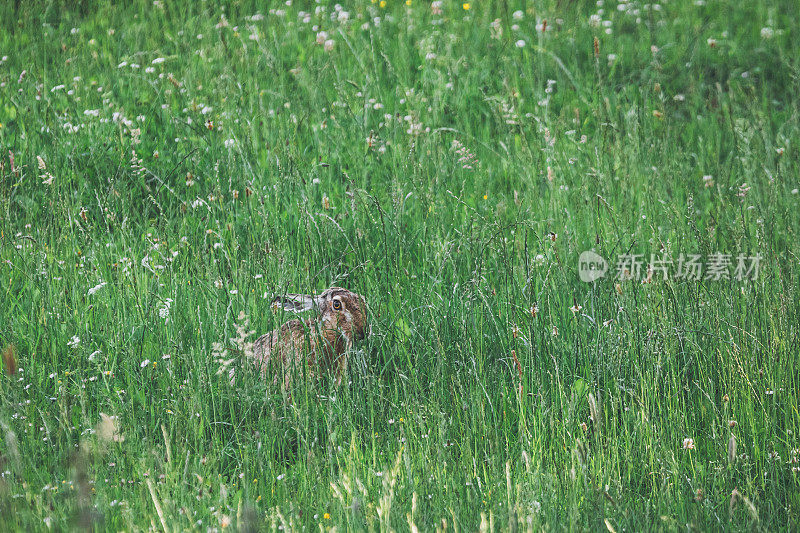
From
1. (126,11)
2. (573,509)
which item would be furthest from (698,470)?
(126,11)

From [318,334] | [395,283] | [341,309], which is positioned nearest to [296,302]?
[341,309]

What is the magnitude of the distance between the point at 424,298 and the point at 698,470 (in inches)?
47.9

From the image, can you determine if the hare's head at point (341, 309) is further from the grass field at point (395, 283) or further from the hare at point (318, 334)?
the grass field at point (395, 283)

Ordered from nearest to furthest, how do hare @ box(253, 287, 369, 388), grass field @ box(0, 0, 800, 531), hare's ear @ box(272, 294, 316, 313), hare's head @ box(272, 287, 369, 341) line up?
1. grass field @ box(0, 0, 800, 531)
2. hare @ box(253, 287, 369, 388)
3. hare's ear @ box(272, 294, 316, 313)
4. hare's head @ box(272, 287, 369, 341)

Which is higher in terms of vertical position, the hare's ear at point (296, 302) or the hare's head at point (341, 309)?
the hare's ear at point (296, 302)

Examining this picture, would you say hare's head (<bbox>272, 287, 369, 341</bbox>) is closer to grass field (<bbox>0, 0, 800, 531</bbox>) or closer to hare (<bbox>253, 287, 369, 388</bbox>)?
hare (<bbox>253, 287, 369, 388</bbox>)

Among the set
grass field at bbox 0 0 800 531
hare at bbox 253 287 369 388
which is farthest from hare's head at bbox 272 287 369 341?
grass field at bbox 0 0 800 531

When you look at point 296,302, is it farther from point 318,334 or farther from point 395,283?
point 395,283

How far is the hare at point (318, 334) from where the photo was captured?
10.6 feet

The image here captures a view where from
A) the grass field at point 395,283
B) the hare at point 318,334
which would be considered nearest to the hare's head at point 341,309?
the hare at point 318,334

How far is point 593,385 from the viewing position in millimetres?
3166

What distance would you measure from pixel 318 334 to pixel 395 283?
2.72 ft

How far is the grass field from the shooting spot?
2.59 metres

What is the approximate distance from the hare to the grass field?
0.10 m
